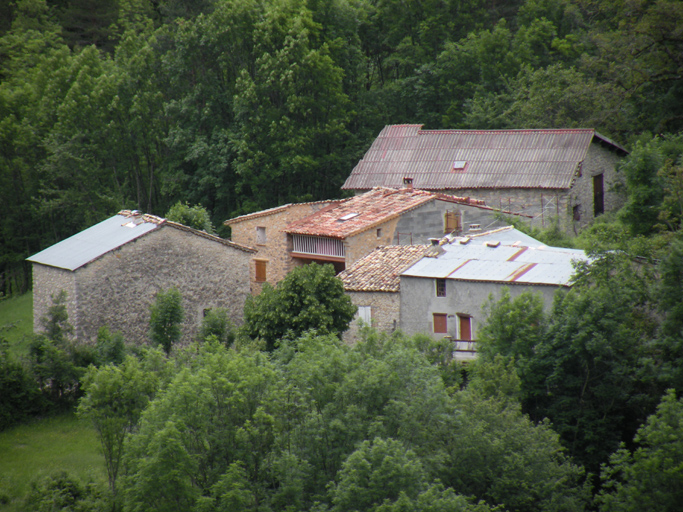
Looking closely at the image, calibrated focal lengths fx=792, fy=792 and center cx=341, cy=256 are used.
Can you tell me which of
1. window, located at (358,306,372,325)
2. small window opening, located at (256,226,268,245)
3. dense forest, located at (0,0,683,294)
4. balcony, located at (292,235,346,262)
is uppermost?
dense forest, located at (0,0,683,294)

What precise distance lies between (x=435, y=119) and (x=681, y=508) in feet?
123

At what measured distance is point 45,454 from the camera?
24.2m

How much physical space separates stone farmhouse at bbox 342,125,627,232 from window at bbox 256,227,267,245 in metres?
7.13

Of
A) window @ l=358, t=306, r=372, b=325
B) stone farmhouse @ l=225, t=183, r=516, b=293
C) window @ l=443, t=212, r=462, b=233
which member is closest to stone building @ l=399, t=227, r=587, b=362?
window @ l=358, t=306, r=372, b=325

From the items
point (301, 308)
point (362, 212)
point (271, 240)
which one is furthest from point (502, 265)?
point (271, 240)

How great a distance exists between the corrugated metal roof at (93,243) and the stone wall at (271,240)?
5.74 m

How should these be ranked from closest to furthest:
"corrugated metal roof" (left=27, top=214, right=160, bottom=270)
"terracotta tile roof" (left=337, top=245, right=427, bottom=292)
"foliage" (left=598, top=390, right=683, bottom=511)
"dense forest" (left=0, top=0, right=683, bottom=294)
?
"foliage" (left=598, top=390, right=683, bottom=511), "terracotta tile roof" (left=337, top=245, right=427, bottom=292), "corrugated metal roof" (left=27, top=214, right=160, bottom=270), "dense forest" (left=0, top=0, right=683, bottom=294)

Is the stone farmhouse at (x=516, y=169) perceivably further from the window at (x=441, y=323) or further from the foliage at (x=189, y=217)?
the window at (x=441, y=323)

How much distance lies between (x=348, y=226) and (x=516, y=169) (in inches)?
399

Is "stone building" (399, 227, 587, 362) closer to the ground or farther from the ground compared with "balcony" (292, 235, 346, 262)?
closer to the ground

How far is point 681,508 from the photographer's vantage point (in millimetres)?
17156

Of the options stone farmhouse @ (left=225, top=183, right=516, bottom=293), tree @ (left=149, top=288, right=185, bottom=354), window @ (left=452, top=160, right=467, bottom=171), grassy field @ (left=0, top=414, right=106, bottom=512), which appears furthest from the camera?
window @ (left=452, top=160, right=467, bottom=171)

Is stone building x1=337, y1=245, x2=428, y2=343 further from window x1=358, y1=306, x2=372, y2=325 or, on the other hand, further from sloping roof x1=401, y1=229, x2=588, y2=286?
sloping roof x1=401, y1=229, x2=588, y2=286

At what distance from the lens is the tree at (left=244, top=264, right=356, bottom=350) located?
25609 mm
